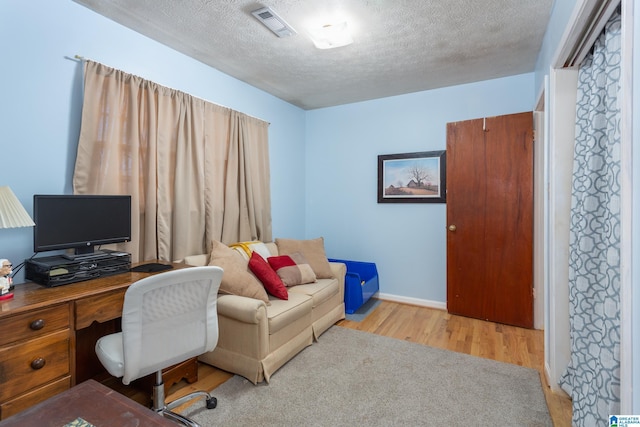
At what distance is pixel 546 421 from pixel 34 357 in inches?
104

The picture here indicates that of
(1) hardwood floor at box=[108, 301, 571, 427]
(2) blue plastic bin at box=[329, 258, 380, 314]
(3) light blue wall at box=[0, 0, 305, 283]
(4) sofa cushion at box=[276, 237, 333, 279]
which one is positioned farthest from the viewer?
(2) blue plastic bin at box=[329, 258, 380, 314]

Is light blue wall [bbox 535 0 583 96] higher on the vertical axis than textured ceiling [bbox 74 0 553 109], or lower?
lower

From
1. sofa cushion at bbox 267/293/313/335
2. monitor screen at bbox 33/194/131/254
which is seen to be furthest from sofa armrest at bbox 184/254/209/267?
sofa cushion at bbox 267/293/313/335

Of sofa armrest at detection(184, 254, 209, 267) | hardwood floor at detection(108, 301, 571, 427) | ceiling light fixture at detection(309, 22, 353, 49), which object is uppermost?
ceiling light fixture at detection(309, 22, 353, 49)

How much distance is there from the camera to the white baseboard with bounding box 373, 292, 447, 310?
3680 mm

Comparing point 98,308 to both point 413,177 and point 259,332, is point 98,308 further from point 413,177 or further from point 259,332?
point 413,177

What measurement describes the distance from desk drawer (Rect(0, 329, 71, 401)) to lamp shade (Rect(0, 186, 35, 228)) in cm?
56

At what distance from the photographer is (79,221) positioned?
1950 mm

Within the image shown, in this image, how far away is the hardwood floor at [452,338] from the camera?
2072 millimetres

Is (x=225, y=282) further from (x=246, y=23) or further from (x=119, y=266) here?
(x=246, y=23)

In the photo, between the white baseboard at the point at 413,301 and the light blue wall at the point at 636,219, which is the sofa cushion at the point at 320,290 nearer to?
the white baseboard at the point at 413,301

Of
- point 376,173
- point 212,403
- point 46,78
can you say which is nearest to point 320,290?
point 212,403

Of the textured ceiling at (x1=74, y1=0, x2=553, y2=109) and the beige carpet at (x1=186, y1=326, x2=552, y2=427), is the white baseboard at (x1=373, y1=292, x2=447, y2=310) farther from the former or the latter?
the textured ceiling at (x1=74, y1=0, x2=553, y2=109)

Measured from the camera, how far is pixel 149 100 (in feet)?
8.01
